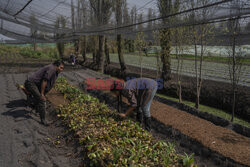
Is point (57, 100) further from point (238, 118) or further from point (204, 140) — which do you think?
point (238, 118)

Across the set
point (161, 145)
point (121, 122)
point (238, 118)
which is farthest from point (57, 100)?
point (238, 118)

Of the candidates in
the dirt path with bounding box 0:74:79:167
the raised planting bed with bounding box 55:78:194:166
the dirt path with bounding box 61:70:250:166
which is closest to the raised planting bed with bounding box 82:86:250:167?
the dirt path with bounding box 61:70:250:166

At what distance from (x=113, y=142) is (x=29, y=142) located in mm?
1773

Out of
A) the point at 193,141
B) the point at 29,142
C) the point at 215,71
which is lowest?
the point at 193,141

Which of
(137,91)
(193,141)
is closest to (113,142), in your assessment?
(137,91)

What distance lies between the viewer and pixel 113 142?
148 inches

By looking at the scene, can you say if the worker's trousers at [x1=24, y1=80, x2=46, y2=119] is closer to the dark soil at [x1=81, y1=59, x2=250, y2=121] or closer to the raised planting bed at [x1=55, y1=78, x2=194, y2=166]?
the raised planting bed at [x1=55, y1=78, x2=194, y2=166]

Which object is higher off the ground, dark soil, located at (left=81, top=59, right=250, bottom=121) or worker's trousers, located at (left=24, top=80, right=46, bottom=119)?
worker's trousers, located at (left=24, top=80, right=46, bottom=119)

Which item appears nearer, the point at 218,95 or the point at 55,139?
the point at 55,139

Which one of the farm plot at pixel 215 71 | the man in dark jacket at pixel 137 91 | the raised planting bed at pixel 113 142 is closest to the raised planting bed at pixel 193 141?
the raised planting bed at pixel 113 142

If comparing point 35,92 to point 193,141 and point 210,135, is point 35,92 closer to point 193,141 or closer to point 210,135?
point 193,141

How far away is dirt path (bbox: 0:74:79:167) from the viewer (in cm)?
342

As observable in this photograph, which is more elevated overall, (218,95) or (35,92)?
(35,92)

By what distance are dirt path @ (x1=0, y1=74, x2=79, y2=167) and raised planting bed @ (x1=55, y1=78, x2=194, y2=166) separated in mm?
367
